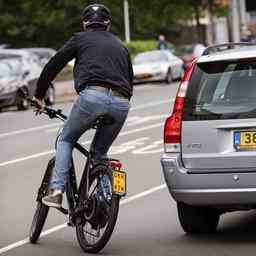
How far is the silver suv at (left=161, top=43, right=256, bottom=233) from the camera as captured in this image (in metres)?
8.52

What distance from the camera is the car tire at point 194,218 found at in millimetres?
9133

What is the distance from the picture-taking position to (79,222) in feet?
28.5

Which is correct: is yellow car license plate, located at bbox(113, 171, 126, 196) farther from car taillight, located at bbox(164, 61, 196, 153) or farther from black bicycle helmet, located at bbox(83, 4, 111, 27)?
black bicycle helmet, located at bbox(83, 4, 111, 27)

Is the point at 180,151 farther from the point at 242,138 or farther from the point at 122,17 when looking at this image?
the point at 122,17

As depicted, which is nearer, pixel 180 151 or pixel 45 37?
pixel 180 151

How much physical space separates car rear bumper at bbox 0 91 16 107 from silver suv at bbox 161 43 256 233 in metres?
19.8

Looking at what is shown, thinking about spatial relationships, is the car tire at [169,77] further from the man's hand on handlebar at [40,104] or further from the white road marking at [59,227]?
the man's hand on handlebar at [40,104]

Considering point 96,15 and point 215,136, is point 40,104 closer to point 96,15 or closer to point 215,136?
point 96,15

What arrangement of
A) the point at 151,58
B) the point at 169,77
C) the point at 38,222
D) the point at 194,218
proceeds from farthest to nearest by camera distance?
1. the point at 151,58
2. the point at 169,77
3. the point at 194,218
4. the point at 38,222

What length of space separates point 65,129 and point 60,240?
104cm

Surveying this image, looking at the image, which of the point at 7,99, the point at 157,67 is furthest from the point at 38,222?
the point at 157,67

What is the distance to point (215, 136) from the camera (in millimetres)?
8617

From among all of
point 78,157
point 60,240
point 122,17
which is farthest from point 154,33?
point 60,240

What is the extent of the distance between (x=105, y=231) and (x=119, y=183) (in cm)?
38
